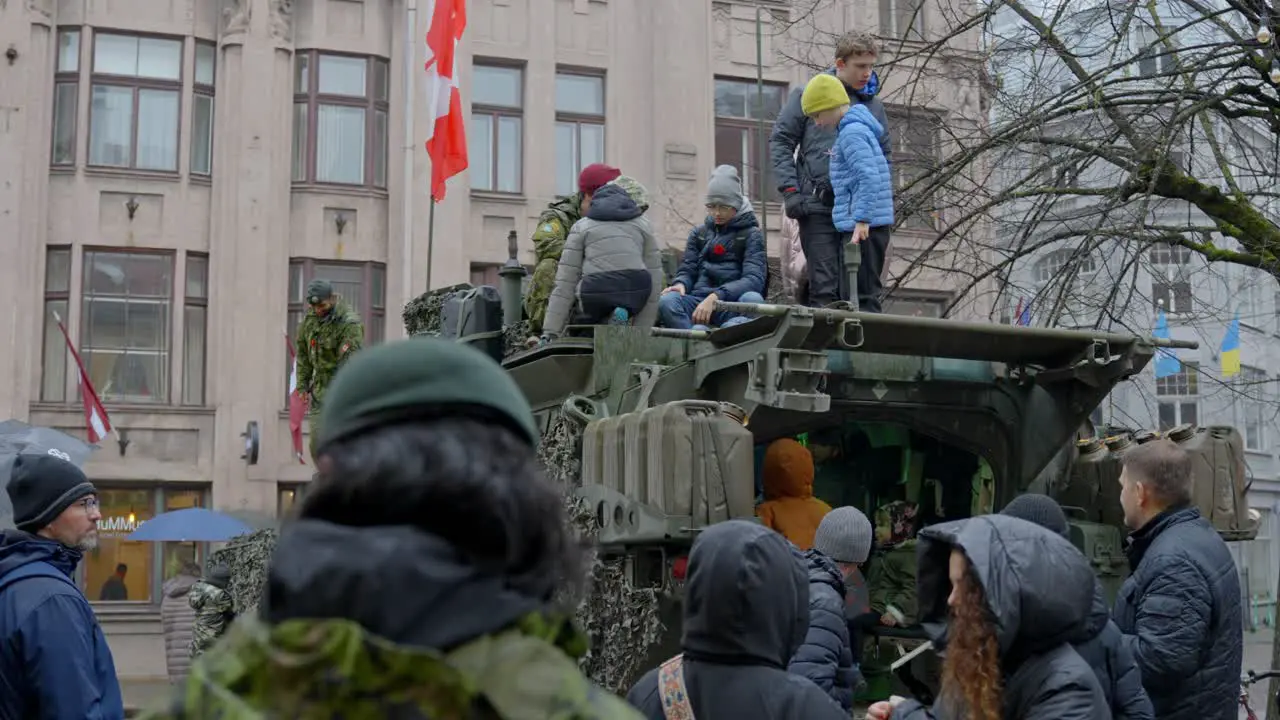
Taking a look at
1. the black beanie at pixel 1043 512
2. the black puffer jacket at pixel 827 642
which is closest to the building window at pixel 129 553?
the black puffer jacket at pixel 827 642

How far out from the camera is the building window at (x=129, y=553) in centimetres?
2381

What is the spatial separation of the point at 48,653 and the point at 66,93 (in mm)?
21840

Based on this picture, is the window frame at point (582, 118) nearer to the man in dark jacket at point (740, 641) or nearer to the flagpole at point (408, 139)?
the flagpole at point (408, 139)

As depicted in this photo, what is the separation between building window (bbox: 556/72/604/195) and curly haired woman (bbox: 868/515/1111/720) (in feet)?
74.4

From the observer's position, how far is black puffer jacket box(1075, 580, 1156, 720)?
4.31 m

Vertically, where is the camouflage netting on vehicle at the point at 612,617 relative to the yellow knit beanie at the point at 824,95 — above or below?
below

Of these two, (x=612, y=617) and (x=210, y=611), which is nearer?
(x=612, y=617)

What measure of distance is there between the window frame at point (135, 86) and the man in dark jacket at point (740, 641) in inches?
883

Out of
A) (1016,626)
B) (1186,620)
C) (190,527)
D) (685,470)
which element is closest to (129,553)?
(190,527)

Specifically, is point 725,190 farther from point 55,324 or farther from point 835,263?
point 55,324

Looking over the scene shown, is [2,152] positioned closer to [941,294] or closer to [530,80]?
A: [530,80]

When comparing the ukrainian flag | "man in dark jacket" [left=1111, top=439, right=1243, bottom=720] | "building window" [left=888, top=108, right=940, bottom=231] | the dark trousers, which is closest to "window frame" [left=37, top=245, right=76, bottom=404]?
"building window" [left=888, top=108, right=940, bottom=231]

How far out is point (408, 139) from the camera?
25281 millimetres

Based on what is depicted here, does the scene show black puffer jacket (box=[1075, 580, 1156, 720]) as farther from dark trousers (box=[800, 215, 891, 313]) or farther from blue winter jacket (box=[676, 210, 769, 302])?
blue winter jacket (box=[676, 210, 769, 302])
